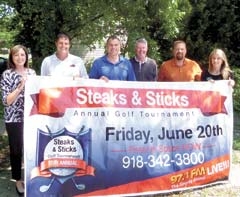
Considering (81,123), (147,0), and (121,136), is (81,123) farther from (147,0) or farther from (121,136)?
(147,0)

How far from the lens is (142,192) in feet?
18.4

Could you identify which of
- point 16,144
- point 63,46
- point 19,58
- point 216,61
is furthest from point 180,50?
point 16,144

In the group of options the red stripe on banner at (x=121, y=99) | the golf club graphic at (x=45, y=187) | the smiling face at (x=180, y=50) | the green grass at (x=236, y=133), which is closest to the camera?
the golf club graphic at (x=45, y=187)

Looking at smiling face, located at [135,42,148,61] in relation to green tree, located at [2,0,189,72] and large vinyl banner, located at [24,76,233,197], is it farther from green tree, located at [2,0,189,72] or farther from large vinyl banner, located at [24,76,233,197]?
green tree, located at [2,0,189,72]

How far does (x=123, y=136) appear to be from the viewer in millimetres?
5512

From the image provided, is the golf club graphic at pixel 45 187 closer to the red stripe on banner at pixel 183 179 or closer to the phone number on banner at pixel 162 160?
the red stripe on banner at pixel 183 179

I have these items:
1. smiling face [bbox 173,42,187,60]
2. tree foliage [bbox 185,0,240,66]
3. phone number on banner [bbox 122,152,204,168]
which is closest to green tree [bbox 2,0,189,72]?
smiling face [bbox 173,42,187,60]

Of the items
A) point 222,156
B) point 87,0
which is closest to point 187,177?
point 222,156

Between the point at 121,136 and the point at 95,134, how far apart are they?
1.07 feet

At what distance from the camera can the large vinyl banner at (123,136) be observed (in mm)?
5152

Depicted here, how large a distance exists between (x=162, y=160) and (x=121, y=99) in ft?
3.00

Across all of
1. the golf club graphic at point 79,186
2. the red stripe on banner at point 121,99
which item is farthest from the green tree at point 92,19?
the golf club graphic at point 79,186

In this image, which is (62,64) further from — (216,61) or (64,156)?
(216,61)

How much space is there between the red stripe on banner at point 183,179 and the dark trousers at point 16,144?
99cm
